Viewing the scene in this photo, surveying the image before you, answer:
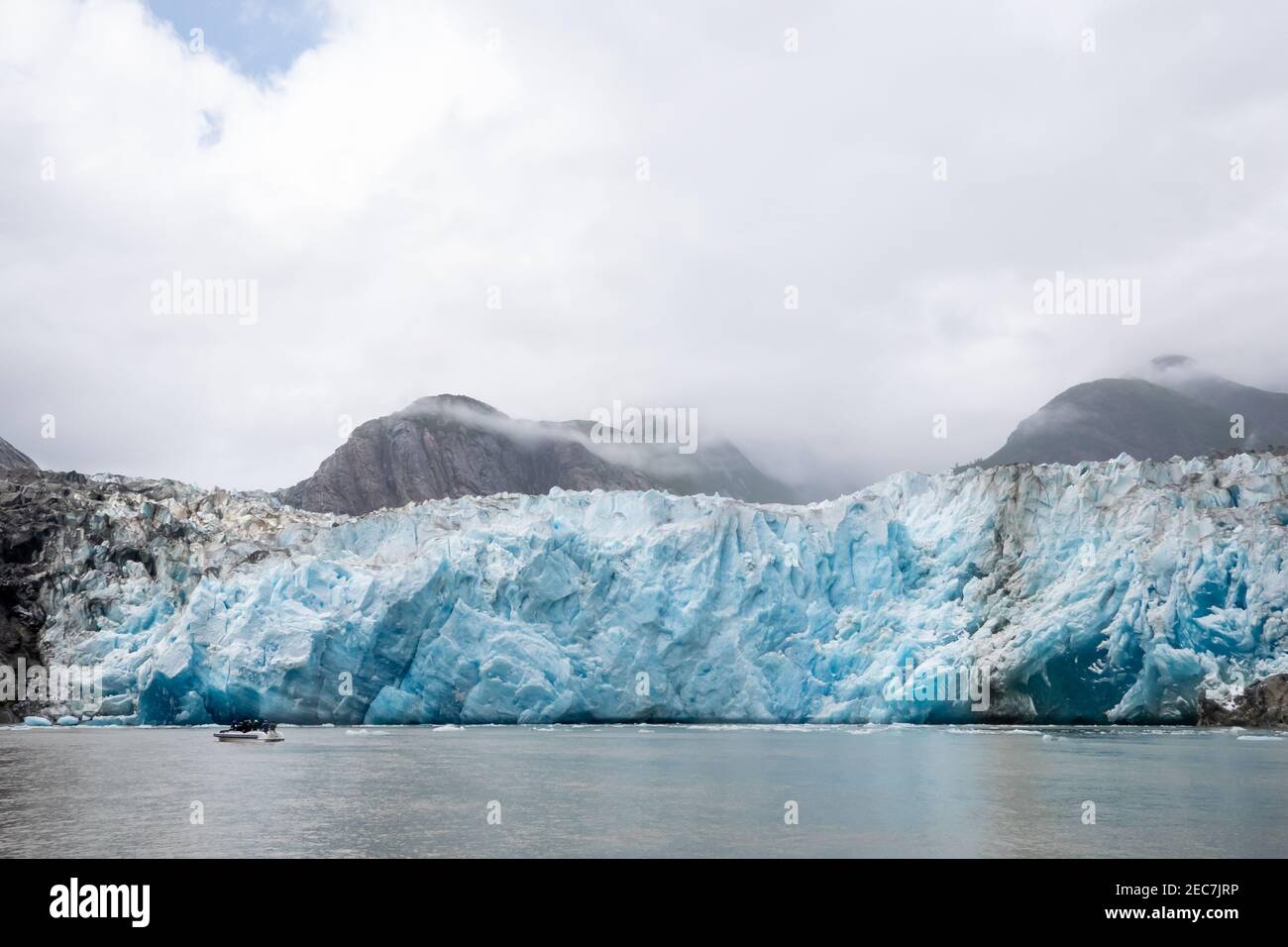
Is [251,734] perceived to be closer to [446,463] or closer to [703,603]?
[703,603]

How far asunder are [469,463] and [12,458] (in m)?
29.3

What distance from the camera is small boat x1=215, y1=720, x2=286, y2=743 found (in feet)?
99.9

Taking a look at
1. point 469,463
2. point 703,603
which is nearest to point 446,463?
point 469,463

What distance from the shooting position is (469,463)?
8069 cm

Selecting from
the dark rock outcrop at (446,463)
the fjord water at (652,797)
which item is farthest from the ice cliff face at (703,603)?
the dark rock outcrop at (446,463)

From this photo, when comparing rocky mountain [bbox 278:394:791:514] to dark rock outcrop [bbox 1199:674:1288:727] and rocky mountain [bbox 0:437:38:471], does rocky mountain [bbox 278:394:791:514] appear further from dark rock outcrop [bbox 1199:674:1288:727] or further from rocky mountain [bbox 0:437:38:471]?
dark rock outcrop [bbox 1199:674:1288:727]

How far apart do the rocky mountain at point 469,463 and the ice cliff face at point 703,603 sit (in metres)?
33.0

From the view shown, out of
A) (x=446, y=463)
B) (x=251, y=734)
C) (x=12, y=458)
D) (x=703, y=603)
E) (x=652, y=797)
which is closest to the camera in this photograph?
(x=652, y=797)

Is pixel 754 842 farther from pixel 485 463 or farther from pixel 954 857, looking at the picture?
pixel 485 463

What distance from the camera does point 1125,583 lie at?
3194 centimetres

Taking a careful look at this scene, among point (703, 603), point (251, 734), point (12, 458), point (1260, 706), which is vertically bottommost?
point (251, 734)

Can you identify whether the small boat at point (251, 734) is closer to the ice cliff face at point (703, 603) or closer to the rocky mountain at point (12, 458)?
the ice cliff face at point (703, 603)

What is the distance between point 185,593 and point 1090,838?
31.3 metres
